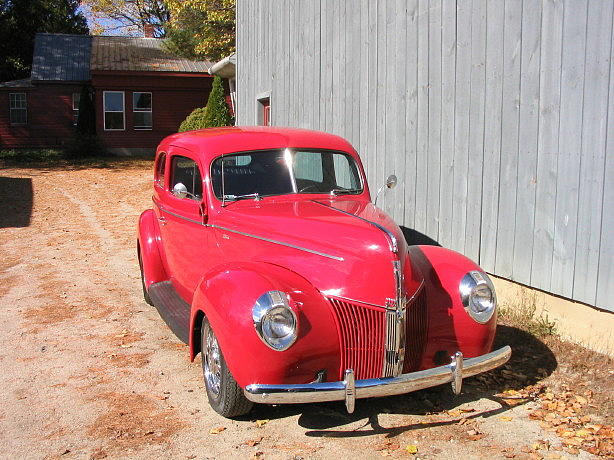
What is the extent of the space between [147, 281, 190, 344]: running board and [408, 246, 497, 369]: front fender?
5.88ft

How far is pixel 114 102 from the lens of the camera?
89.0ft

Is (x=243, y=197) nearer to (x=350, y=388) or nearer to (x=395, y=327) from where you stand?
(x=395, y=327)

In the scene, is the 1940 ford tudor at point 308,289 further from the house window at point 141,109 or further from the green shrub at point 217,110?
the house window at point 141,109

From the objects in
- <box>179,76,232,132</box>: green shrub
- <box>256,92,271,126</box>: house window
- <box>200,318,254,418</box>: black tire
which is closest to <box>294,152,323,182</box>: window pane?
<box>200,318,254,418</box>: black tire

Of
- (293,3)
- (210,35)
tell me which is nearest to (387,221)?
(293,3)

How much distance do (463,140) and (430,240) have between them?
3.73ft

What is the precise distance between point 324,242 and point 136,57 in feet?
87.2

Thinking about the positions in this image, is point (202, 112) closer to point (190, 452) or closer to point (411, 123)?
point (411, 123)

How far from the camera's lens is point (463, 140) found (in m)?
6.41

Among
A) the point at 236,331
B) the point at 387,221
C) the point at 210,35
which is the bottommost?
the point at 236,331

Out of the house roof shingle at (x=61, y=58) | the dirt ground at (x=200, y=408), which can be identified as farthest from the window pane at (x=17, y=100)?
the dirt ground at (x=200, y=408)

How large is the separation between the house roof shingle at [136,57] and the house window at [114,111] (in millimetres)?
→ 1161

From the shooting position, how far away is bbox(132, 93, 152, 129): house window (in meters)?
27.3

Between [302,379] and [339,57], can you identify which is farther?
[339,57]
